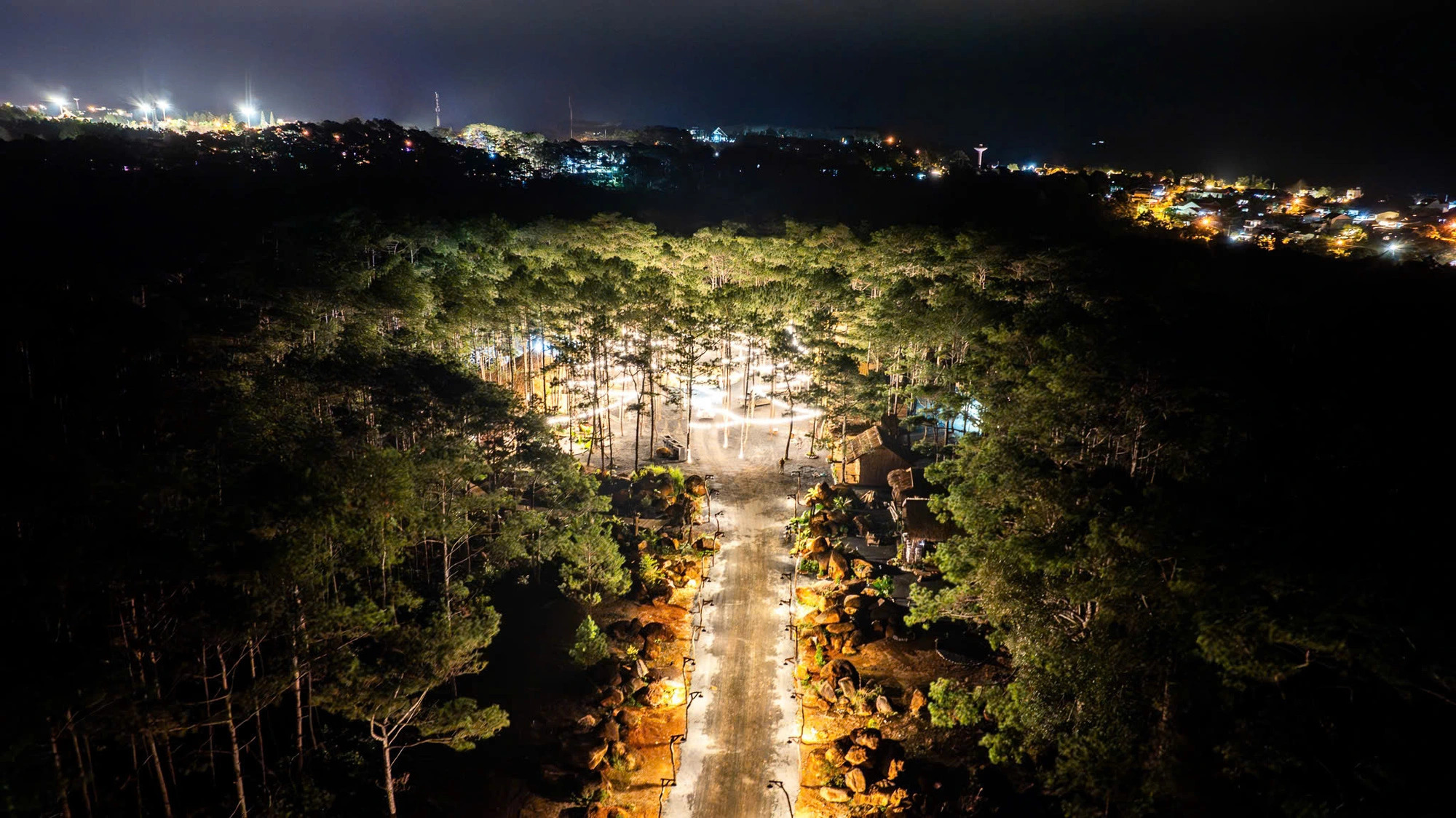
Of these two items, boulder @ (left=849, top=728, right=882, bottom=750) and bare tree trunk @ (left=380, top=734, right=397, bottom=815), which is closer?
bare tree trunk @ (left=380, top=734, right=397, bottom=815)

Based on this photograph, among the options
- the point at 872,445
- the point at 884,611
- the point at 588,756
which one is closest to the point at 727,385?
the point at 872,445

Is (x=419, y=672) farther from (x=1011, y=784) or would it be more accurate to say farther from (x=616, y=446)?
(x=616, y=446)

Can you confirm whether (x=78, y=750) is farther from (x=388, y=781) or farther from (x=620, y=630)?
(x=620, y=630)

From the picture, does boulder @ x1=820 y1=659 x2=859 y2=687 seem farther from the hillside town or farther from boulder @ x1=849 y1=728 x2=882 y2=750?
the hillside town

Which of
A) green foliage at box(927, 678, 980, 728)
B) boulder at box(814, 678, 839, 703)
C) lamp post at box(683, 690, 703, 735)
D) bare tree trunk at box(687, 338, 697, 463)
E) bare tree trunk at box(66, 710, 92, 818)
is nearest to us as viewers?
bare tree trunk at box(66, 710, 92, 818)

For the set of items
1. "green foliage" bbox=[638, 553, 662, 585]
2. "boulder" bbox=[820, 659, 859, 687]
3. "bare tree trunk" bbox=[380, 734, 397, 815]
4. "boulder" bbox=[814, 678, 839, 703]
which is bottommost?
"boulder" bbox=[814, 678, 839, 703]

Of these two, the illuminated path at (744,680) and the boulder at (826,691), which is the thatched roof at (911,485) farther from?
the boulder at (826,691)

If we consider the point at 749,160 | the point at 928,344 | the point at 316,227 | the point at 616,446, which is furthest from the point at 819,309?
the point at 749,160

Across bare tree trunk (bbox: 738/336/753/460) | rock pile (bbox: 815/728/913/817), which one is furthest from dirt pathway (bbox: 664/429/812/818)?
bare tree trunk (bbox: 738/336/753/460)
